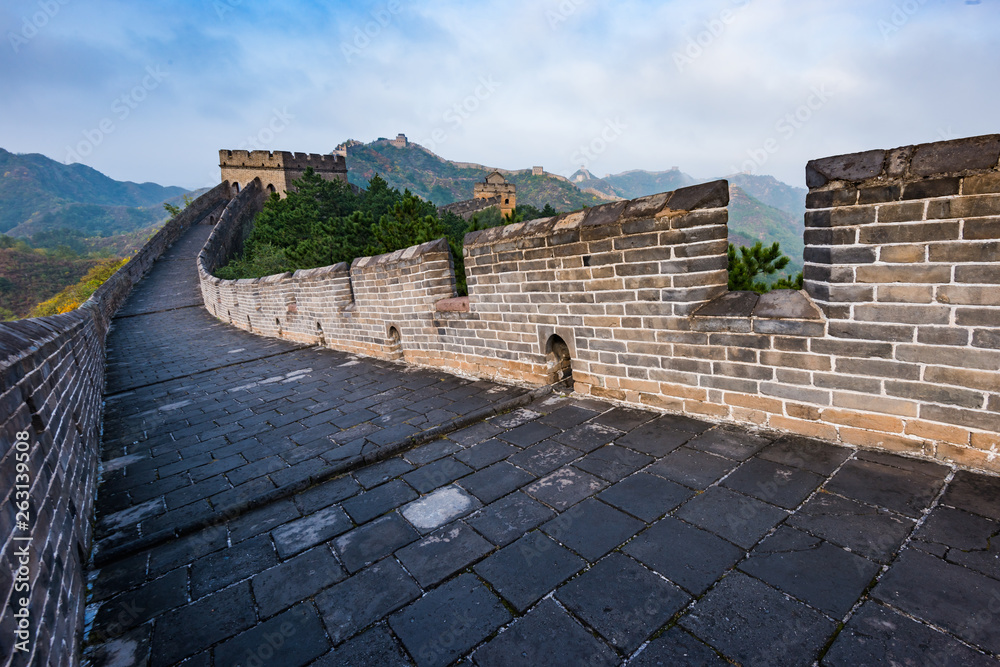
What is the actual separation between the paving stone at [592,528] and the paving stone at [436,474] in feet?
2.67

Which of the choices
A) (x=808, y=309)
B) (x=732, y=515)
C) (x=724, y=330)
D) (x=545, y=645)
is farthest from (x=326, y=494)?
(x=808, y=309)

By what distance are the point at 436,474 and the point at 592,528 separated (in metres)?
1.15

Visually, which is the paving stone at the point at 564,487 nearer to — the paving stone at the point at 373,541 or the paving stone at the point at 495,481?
the paving stone at the point at 495,481

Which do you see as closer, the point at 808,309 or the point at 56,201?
the point at 808,309

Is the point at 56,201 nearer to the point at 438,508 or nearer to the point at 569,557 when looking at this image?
the point at 438,508

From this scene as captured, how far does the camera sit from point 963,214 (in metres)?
2.12

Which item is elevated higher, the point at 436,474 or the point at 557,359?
the point at 557,359

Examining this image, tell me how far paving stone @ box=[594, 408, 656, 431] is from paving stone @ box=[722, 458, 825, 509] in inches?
34.5

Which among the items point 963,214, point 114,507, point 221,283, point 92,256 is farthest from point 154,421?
point 92,256

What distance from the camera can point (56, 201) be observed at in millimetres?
131750

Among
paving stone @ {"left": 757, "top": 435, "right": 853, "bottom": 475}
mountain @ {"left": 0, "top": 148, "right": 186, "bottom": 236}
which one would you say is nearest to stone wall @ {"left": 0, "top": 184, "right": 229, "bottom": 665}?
paving stone @ {"left": 757, "top": 435, "right": 853, "bottom": 475}

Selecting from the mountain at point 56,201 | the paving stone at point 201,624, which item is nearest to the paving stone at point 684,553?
the paving stone at point 201,624

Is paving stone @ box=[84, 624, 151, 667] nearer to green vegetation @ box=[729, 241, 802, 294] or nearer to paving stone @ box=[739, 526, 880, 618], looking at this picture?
paving stone @ box=[739, 526, 880, 618]

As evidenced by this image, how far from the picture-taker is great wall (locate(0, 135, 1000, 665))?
210cm
